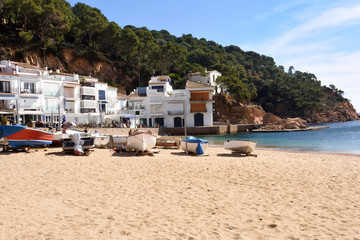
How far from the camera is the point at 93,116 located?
40594 millimetres

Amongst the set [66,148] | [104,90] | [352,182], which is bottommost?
[352,182]

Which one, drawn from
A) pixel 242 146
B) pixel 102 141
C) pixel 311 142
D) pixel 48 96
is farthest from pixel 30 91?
pixel 311 142

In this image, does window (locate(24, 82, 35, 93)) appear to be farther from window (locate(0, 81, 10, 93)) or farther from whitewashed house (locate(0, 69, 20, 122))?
window (locate(0, 81, 10, 93))

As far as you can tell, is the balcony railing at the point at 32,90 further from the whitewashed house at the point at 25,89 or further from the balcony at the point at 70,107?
the balcony at the point at 70,107

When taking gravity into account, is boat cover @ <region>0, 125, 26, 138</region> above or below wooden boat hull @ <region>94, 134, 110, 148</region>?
above

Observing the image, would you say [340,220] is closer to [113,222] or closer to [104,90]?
[113,222]

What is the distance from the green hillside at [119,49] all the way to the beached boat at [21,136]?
31883 mm

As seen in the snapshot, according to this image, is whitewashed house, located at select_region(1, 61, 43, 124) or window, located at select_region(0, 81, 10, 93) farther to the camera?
whitewashed house, located at select_region(1, 61, 43, 124)

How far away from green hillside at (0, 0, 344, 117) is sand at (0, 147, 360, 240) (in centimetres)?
4068

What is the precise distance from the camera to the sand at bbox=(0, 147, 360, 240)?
516 cm

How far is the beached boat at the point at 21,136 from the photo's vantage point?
598 inches

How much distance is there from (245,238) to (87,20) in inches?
2283

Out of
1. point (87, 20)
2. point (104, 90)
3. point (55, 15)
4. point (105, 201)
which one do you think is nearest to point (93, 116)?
point (104, 90)

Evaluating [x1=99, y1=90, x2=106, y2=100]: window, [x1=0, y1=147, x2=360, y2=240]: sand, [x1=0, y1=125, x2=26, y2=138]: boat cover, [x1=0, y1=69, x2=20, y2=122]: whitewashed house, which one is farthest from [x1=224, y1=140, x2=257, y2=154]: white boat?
[x1=99, y1=90, x2=106, y2=100]: window
